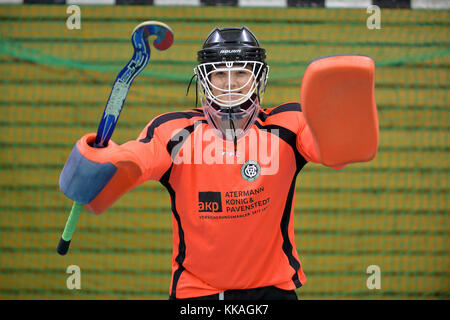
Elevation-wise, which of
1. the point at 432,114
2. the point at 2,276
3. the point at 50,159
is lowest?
the point at 2,276

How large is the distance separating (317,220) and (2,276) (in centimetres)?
346

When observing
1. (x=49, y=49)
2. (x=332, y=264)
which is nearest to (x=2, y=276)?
(x=49, y=49)

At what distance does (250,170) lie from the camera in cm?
223

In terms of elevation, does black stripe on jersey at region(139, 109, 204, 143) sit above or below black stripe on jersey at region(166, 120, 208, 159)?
above

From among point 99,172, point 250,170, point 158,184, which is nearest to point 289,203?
point 250,170

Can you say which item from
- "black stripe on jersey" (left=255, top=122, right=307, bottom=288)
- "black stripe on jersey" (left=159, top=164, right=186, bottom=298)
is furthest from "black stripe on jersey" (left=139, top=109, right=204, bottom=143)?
"black stripe on jersey" (left=255, top=122, right=307, bottom=288)

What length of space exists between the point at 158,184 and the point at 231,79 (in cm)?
294

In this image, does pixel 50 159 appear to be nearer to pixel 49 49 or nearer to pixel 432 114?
pixel 49 49

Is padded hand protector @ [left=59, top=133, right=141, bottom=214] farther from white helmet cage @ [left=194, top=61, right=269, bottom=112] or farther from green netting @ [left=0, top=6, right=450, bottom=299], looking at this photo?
green netting @ [left=0, top=6, right=450, bottom=299]

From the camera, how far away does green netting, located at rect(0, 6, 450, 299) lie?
491cm

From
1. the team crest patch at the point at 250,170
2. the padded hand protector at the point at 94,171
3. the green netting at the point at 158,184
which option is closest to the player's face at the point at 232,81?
the team crest patch at the point at 250,170

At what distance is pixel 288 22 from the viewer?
16.2ft

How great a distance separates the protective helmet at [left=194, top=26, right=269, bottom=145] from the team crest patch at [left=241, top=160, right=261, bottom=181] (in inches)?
6.0

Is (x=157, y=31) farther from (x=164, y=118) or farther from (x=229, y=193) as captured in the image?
(x=229, y=193)
